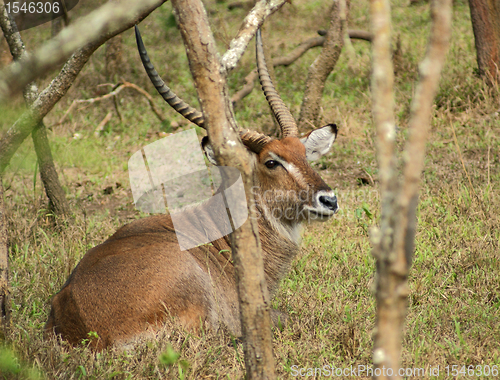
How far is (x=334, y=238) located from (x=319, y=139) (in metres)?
0.94

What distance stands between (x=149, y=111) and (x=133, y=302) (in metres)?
6.54

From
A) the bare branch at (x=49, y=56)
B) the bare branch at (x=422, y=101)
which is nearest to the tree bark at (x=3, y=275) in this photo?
the bare branch at (x=49, y=56)

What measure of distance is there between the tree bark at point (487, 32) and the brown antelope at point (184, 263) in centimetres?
410

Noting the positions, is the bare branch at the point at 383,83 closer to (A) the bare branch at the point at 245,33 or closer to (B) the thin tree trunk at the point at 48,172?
(A) the bare branch at the point at 245,33

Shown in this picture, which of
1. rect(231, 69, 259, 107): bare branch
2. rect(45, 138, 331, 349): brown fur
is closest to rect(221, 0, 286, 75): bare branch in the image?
rect(45, 138, 331, 349): brown fur

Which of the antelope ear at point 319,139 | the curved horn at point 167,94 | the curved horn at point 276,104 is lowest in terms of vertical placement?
the antelope ear at point 319,139

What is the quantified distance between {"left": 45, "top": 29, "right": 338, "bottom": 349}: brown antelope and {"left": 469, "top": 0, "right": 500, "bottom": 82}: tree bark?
410 centimetres

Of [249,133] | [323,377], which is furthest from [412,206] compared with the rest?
[249,133]

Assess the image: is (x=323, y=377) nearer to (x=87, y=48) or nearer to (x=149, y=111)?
(x=87, y=48)

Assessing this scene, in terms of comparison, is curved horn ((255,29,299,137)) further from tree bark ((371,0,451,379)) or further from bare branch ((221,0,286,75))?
tree bark ((371,0,451,379))

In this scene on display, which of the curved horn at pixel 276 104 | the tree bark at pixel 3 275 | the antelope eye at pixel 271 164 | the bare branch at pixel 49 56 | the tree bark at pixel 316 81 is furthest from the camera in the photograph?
the tree bark at pixel 316 81

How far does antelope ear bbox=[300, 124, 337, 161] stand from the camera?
4.31 metres

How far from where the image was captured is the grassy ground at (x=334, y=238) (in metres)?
2.80

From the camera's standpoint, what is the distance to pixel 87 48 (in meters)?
3.23
